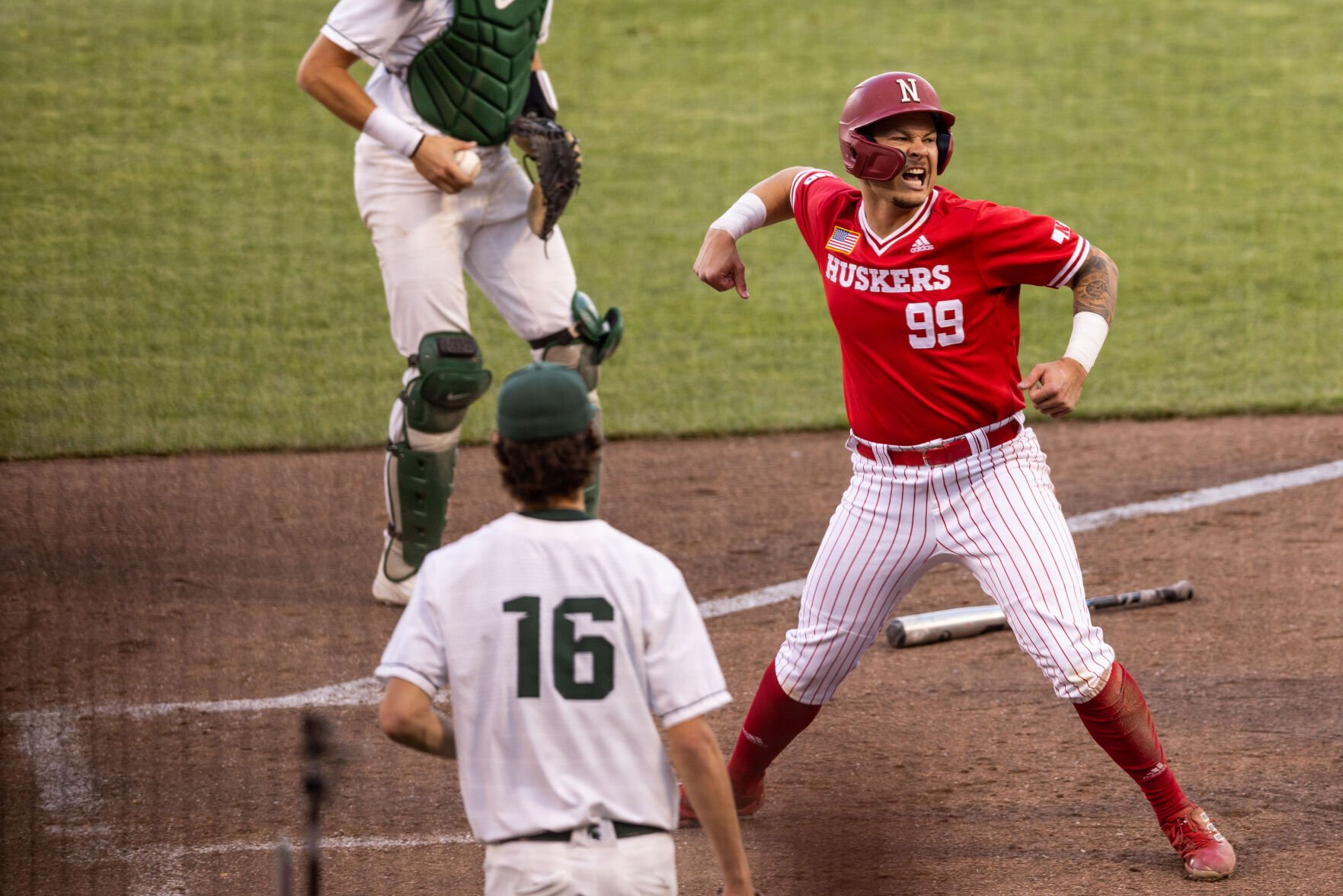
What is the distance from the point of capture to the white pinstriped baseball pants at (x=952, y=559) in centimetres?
362

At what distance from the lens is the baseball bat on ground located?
5234 millimetres

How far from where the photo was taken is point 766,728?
3.90 m

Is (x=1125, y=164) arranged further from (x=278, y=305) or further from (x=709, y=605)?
(x=709, y=605)

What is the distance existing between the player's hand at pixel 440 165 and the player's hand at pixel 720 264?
1476 millimetres

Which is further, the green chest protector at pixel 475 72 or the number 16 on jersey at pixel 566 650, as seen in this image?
the green chest protector at pixel 475 72

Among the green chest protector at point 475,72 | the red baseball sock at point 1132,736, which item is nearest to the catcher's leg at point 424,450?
the green chest protector at point 475,72

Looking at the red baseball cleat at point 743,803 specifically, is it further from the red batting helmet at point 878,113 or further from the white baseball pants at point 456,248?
the white baseball pants at point 456,248

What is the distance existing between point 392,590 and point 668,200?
6.40 m

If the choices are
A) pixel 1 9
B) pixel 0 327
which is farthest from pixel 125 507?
pixel 1 9

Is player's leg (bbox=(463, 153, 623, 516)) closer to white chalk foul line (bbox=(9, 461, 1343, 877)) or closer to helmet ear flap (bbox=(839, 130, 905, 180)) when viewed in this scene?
white chalk foul line (bbox=(9, 461, 1343, 877))

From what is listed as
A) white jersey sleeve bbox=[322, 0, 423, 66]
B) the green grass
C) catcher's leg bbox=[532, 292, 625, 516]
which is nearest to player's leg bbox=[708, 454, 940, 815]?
catcher's leg bbox=[532, 292, 625, 516]

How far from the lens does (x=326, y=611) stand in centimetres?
557

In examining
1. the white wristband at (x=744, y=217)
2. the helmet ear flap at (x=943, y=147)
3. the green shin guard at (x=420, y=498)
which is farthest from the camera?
the green shin guard at (x=420, y=498)

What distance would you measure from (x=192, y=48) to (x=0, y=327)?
235 inches
